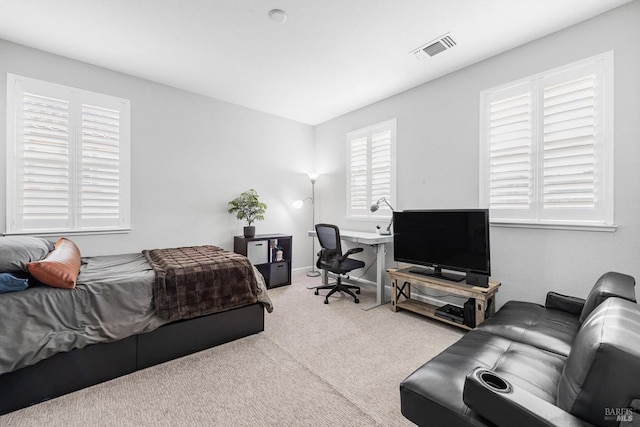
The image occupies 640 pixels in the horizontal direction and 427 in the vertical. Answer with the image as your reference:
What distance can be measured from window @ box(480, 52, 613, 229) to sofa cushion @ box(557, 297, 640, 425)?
181cm

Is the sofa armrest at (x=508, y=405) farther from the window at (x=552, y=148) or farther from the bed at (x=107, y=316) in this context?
the window at (x=552, y=148)

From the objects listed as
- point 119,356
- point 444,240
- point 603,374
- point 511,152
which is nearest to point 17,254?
point 119,356

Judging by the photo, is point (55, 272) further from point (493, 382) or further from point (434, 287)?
point (434, 287)

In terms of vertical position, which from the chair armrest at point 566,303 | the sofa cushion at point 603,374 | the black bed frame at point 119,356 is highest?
the sofa cushion at point 603,374

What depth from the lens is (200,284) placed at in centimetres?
235

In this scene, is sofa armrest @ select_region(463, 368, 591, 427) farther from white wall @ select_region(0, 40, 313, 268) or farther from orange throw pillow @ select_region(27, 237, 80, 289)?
white wall @ select_region(0, 40, 313, 268)

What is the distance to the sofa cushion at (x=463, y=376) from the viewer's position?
117cm

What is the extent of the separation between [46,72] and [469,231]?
4.66 metres

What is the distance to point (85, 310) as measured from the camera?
6.19 feet

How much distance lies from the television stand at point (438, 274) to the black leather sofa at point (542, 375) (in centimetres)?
92

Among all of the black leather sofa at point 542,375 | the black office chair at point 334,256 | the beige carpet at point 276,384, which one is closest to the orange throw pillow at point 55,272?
the beige carpet at point 276,384

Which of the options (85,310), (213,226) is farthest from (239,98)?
(85,310)

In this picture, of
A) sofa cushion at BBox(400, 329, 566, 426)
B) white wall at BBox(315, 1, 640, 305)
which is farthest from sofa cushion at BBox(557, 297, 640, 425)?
white wall at BBox(315, 1, 640, 305)

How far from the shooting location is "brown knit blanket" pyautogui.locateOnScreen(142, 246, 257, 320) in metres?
2.19
